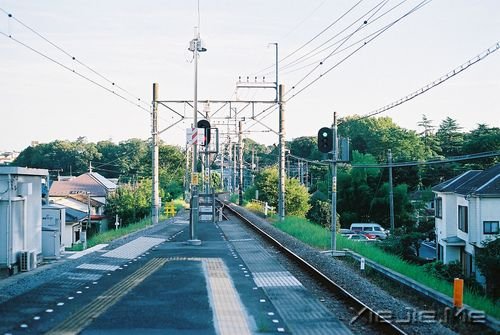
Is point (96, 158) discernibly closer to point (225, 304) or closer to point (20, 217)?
point (20, 217)

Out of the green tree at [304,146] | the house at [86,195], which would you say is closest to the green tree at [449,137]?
the green tree at [304,146]

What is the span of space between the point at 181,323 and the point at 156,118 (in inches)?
935

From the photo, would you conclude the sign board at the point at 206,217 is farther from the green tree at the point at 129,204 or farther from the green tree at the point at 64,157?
the green tree at the point at 64,157

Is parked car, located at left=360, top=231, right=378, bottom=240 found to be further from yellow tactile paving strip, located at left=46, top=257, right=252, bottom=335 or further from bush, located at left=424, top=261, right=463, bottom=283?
yellow tactile paving strip, located at left=46, top=257, right=252, bottom=335

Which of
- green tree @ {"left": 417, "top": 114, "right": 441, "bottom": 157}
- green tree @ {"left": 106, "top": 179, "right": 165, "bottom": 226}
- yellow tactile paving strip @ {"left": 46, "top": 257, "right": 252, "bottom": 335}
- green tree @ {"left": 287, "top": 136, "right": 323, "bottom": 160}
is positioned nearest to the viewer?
yellow tactile paving strip @ {"left": 46, "top": 257, "right": 252, "bottom": 335}

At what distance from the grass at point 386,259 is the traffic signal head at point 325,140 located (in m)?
3.65

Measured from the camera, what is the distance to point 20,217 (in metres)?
15.5

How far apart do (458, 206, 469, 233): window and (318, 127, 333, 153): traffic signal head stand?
43.7 ft

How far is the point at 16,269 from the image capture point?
15094mm

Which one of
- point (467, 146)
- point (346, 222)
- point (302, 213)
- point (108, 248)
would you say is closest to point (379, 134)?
point (467, 146)

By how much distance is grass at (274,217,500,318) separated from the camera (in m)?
11.7

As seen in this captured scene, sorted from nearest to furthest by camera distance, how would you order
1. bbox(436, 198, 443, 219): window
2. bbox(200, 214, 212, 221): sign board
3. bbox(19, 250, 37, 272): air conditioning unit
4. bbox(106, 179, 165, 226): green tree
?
bbox(19, 250, 37, 272): air conditioning unit, bbox(200, 214, 212, 221): sign board, bbox(436, 198, 443, 219): window, bbox(106, 179, 165, 226): green tree

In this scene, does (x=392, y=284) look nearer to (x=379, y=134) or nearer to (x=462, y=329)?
(x=462, y=329)

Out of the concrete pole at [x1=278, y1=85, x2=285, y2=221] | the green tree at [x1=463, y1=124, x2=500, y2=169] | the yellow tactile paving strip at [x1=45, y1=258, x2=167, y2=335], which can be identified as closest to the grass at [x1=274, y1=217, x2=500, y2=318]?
the concrete pole at [x1=278, y1=85, x2=285, y2=221]
